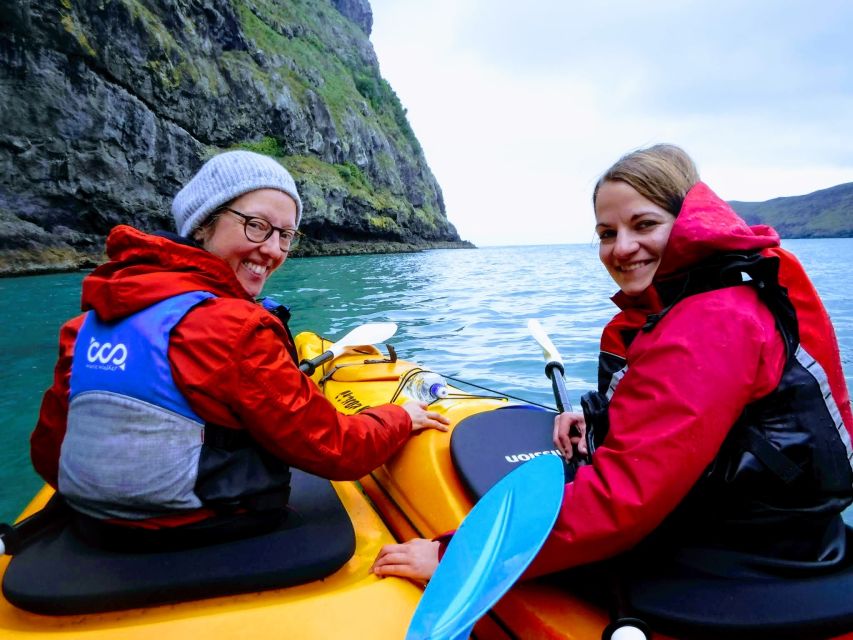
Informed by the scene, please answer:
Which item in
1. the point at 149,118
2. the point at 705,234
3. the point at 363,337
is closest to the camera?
the point at 705,234

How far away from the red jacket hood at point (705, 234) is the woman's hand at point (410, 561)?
3.32ft

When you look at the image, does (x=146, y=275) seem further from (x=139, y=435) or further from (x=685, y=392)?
(x=685, y=392)

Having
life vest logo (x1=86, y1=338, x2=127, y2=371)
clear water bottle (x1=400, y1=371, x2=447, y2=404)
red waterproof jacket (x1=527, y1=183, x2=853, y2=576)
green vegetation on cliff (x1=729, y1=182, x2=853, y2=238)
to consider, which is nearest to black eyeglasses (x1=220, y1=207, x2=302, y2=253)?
life vest logo (x1=86, y1=338, x2=127, y2=371)

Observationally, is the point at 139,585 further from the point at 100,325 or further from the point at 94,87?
the point at 94,87

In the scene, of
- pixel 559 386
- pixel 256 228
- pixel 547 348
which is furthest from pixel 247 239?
pixel 547 348

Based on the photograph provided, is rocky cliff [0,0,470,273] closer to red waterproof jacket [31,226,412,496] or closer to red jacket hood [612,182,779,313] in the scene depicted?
red waterproof jacket [31,226,412,496]

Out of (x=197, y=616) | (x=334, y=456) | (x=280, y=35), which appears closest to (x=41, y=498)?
(x=197, y=616)

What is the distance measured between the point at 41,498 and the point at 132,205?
68.6 ft

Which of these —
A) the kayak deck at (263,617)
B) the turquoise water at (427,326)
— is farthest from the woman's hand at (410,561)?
the turquoise water at (427,326)

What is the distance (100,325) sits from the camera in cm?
137

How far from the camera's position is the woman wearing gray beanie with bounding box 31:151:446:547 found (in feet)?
4.13

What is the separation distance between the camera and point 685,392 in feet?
3.37

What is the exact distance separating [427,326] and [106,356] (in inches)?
256

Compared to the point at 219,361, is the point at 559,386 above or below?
below
